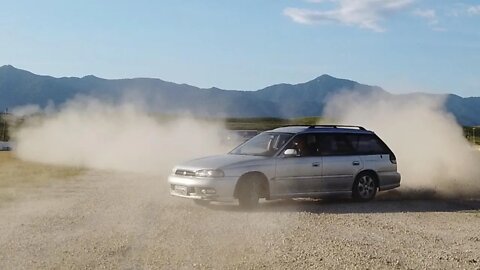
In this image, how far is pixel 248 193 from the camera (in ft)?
43.0

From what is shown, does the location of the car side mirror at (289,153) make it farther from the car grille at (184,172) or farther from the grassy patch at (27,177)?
the grassy patch at (27,177)

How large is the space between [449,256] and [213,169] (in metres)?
5.52

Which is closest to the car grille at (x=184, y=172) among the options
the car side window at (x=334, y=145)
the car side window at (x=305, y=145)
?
the car side window at (x=305, y=145)

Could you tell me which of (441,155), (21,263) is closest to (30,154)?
(441,155)

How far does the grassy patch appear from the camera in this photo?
16750 mm

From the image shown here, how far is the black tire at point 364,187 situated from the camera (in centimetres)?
1480

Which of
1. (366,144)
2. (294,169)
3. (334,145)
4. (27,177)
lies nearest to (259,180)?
(294,169)

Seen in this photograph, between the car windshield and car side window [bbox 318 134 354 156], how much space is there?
0.75 m

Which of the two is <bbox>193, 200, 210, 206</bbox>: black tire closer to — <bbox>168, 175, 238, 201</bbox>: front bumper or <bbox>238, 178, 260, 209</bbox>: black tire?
<bbox>168, 175, 238, 201</bbox>: front bumper

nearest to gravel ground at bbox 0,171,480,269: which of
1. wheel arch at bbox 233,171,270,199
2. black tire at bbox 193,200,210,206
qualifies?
black tire at bbox 193,200,210,206

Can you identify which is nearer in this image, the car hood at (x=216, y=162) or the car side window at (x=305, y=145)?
the car hood at (x=216, y=162)

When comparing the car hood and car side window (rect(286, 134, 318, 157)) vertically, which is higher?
car side window (rect(286, 134, 318, 157))

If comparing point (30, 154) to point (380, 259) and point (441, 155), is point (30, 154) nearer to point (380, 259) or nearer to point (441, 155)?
point (441, 155)

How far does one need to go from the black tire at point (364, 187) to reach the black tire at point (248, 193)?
2.67m
